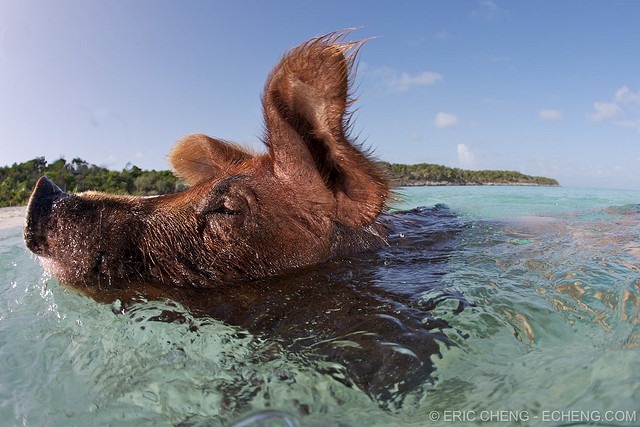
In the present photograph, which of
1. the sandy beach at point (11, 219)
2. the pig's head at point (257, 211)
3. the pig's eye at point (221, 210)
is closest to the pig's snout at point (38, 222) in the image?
the pig's head at point (257, 211)

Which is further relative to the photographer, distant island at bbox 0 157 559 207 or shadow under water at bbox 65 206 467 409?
distant island at bbox 0 157 559 207

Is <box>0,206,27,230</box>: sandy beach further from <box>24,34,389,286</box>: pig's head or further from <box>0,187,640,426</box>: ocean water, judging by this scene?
<box>0,187,640,426</box>: ocean water

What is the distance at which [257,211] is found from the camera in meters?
2.95

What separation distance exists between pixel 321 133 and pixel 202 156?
1.73 metres

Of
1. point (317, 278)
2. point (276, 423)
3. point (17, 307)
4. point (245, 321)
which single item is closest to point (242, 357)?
point (245, 321)

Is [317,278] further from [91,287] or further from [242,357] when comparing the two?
[91,287]

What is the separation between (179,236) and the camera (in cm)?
287

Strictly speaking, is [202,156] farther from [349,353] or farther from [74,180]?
[74,180]

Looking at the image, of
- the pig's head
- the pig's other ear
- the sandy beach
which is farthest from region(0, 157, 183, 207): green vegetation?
the pig's head

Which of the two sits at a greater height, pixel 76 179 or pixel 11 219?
pixel 76 179

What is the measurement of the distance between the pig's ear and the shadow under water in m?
0.51

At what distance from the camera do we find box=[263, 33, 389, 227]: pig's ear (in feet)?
8.92

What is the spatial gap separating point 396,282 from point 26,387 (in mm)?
2072

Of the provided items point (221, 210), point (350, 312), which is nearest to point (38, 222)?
point (221, 210)
